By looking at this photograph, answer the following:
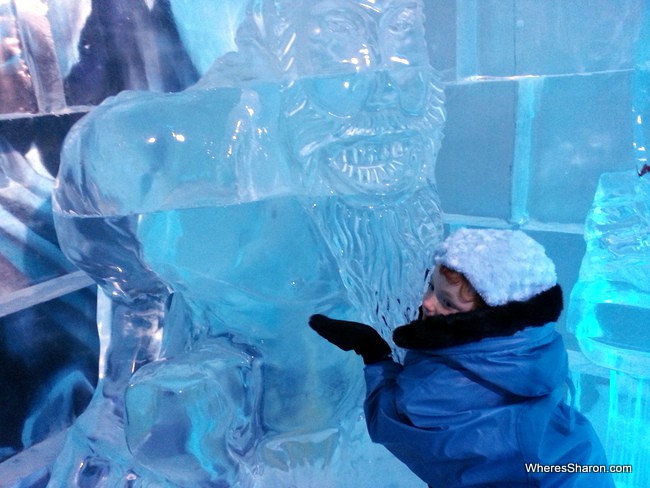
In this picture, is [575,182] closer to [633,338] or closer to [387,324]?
[633,338]

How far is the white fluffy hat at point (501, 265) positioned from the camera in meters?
0.83

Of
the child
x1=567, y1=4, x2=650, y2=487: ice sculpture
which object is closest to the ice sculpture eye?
the child

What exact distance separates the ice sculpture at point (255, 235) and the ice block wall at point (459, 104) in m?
0.39

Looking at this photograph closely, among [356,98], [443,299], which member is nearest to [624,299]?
[443,299]

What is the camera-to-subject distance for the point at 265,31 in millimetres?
1105

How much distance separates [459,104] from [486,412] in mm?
1404

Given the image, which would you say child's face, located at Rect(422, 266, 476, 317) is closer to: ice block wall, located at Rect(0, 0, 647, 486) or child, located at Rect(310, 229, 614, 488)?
child, located at Rect(310, 229, 614, 488)

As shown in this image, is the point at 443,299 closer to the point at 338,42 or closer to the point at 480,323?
the point at 480,323

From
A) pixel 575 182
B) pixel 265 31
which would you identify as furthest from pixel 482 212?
pixel 265 31

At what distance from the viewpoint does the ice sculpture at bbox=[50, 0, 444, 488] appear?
3.24 ft

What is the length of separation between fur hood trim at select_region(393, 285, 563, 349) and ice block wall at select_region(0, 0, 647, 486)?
37.3 inches

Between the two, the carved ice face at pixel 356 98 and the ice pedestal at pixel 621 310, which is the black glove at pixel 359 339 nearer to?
the carved ice face at pixel 356 98

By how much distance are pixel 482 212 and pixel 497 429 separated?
1.33 meters

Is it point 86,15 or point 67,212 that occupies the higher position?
point 86,15
